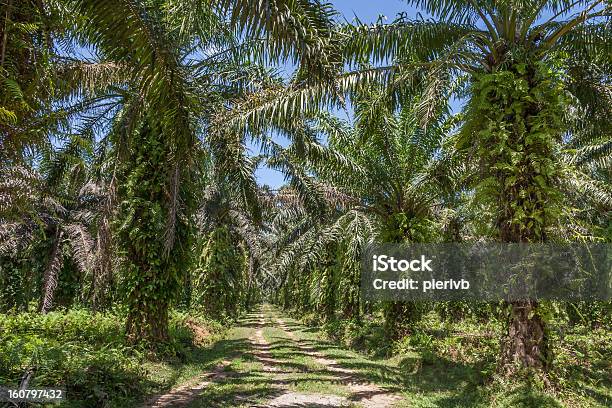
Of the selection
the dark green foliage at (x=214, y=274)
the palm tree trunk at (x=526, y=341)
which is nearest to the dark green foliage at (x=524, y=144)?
the palm tree trunk at (x=526, y=341)

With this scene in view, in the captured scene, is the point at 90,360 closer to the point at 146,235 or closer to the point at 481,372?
the point at 146,235

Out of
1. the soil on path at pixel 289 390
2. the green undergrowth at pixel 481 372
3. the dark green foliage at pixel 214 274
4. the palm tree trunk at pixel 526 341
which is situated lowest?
the soil on path at pixel 289 390

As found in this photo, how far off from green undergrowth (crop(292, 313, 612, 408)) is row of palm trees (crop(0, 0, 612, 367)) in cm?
58

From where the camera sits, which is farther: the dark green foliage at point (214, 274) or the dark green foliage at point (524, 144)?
the dark green foliage at point (214, 274)

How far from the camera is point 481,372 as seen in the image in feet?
26.2

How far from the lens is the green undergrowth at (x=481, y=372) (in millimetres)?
7070

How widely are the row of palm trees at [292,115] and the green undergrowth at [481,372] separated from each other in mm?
580

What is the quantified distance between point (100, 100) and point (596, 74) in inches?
387

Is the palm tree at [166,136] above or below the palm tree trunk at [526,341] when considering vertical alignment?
above

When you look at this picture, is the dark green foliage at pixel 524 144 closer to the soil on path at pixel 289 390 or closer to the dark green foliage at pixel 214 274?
the soil on path at pixel 289 390

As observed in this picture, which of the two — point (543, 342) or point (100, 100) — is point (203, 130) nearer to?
point (100, 100)

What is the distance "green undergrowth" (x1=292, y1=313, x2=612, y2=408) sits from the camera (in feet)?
23.2

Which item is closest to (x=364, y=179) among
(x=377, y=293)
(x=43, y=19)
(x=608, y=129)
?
(x=377, y=293)

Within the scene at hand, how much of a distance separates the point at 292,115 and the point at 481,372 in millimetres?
5338
